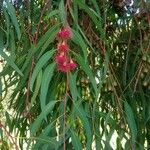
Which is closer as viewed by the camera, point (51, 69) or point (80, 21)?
point (51, 69)

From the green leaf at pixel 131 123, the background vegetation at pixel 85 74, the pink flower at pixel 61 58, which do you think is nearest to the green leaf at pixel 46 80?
the background vegetation at pixel 85 74

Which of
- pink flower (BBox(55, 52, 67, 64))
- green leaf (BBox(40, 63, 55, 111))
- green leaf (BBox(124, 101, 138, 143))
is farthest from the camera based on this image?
green leaf (BBox(124, 101, 138, 143))

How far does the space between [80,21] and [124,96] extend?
0.83 ft

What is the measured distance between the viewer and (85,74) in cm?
142

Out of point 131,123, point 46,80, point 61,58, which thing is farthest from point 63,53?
point 131,123

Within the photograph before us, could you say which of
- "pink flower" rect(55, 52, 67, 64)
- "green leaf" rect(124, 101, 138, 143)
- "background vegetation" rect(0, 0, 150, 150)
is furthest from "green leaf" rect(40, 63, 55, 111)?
"green leaf" rect(124, 101, 138, 143)

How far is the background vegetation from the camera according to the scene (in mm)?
1170

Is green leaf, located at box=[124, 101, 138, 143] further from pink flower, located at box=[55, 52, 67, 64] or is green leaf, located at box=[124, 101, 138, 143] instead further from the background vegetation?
pink flower, located at box=[55, 52, 67, 64]

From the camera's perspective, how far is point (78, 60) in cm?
Result: 111

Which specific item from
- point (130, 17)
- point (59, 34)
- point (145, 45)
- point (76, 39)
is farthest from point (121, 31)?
point (59, 34)

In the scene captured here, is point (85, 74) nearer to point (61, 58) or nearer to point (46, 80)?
point (46, 80)

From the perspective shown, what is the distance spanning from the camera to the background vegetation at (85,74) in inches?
46.1

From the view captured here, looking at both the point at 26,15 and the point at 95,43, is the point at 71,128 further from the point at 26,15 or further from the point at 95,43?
the point at 26,15

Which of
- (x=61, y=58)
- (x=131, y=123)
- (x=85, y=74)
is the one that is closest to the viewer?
(x=61, y=58)
